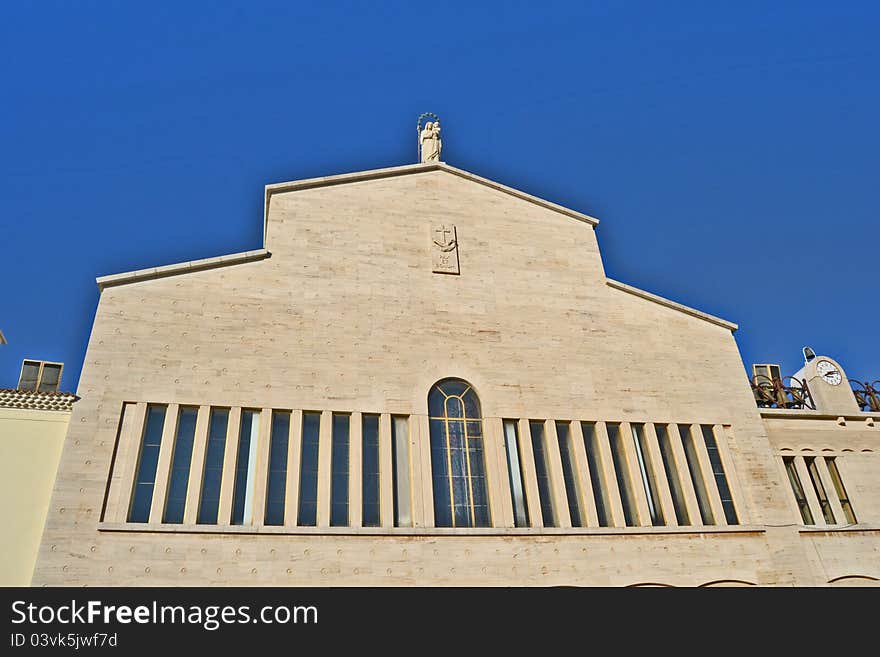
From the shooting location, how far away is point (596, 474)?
15.8 m

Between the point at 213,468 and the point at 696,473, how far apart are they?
11.6 meters

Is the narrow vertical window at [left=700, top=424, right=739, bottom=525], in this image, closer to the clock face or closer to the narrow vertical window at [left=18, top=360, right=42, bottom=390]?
the clock face

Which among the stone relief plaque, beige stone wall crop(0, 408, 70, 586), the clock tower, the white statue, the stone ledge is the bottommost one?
beige stone wall crop(0, 408, 70, 586)

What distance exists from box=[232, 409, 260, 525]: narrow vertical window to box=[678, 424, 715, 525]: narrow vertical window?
1050cm

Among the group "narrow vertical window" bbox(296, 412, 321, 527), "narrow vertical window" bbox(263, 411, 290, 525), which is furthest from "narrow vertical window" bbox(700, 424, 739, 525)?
"narrow vertical window" bbox(263, 411, 290, 525)

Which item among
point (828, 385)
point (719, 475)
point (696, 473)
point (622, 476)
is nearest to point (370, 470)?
point (622, 476)

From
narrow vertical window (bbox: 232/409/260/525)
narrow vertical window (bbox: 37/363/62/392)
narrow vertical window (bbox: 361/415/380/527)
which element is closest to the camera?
narrow vertical window (bbox: 232/409/260/525)

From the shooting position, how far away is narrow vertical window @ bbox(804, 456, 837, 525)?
17453 millimetres

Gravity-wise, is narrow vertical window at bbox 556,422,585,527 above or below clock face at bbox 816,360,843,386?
below

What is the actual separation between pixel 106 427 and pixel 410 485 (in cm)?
637

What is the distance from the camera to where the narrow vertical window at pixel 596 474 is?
50.1ft

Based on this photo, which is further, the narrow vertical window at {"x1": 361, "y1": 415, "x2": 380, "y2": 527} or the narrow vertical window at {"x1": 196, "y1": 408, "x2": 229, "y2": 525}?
the narrow vertical window at {"x1": 361, "y1": 415, "x2": 380, "y2": 527}

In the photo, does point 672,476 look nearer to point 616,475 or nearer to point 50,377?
point 616,475

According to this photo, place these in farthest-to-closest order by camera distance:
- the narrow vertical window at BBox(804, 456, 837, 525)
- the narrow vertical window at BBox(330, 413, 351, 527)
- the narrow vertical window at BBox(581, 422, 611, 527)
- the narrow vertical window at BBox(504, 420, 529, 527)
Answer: the narrow vertical window at BBox(804, 456, 837, 525) → the narrow vertical window at BBox(581, 422, 611, 527) → the narrow vertical window at BBox(504, 420, 529, 527) → the narrow vertical window at BBox(330, 413, 351, 527)
